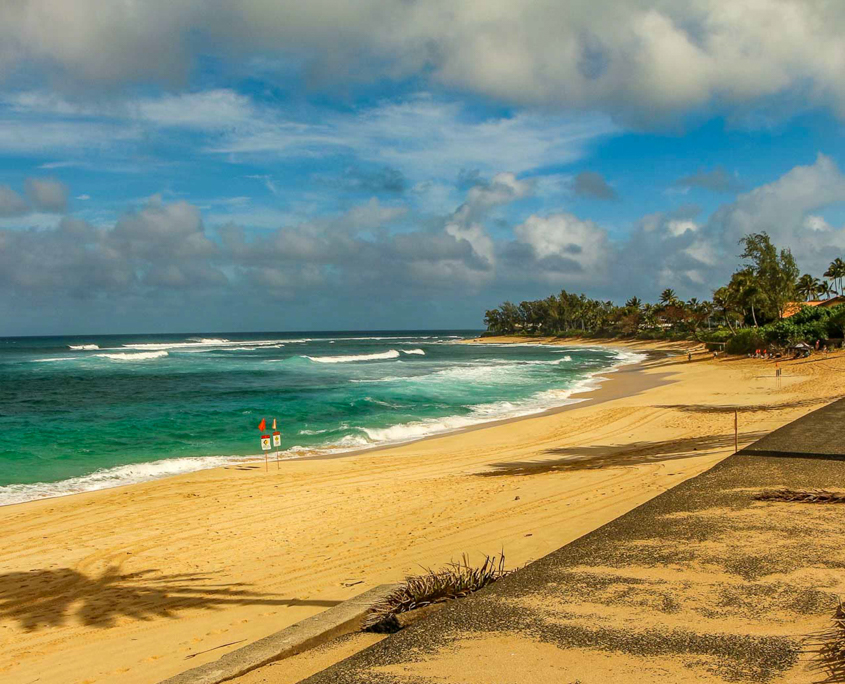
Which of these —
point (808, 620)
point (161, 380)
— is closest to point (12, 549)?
point (808, 620)

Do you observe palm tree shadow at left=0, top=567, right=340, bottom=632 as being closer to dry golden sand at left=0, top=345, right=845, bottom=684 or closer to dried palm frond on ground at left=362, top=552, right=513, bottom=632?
dry golden sand at left=0, top=345, right=845, bottom=684

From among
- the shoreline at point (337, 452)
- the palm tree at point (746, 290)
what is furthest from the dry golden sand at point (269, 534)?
the palm tree at point (746, 290)

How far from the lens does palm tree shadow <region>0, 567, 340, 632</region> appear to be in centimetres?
643

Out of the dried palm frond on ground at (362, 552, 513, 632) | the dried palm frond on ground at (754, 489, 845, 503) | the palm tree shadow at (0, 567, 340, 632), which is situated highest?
the dried palm frond on ground at (754, 489, 845, 503)

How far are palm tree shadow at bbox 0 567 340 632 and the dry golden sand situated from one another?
0.03 meters

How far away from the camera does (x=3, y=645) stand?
593 cm

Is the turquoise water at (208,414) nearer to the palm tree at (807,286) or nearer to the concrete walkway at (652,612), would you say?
the concrete walkway at (652,612)

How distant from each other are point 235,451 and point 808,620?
1694 centimetres

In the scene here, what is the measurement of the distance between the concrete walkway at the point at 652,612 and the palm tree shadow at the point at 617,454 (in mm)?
7162

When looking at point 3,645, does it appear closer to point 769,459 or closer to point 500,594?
point 500,594

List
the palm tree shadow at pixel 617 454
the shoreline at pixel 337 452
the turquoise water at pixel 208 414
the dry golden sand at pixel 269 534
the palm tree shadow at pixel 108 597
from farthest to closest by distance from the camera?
the turquoise water at pixel 208 414 → the shoreline at pixel 337 452 → the palm tree shadow at pixel 617 454 → the palm tree shadow at pixel 108 597 → the dry golden sand at pixel 269 534

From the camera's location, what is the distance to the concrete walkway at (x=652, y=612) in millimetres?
2820

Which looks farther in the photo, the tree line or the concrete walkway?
the tree line

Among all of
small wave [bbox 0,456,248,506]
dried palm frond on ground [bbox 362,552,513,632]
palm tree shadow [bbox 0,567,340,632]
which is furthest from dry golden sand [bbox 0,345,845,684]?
dried palm frond on ground [bbox 362,552,513,632]
